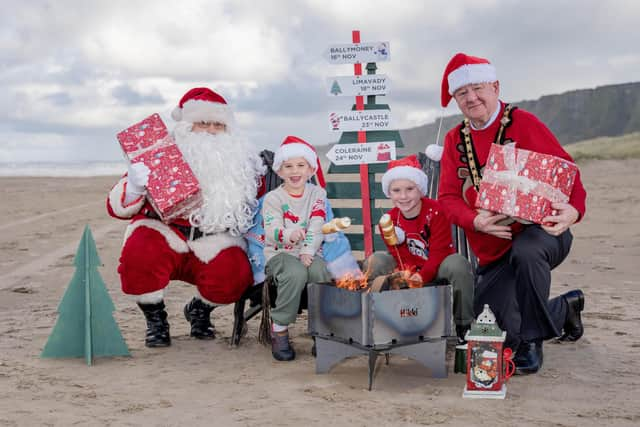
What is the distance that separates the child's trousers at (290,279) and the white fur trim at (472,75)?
1328mm

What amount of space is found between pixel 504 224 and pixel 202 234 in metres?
1.97

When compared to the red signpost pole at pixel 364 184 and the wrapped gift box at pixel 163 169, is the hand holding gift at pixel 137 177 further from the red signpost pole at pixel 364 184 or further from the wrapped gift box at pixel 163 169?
the red signpost pole at pixel 364 184

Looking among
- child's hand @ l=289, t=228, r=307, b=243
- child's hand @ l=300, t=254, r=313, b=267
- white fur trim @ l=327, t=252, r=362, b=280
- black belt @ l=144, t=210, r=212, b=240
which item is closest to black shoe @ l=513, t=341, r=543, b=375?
white fur trim @ l=327, t=252, r=362, b=280

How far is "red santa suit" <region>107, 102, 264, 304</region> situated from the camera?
4.84 metres

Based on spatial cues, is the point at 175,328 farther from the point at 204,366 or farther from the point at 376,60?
the point at 376,60

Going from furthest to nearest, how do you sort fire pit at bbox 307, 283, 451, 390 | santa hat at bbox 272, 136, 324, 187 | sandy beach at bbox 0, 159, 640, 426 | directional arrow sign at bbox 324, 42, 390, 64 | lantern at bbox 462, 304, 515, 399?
directional arrow sign at bbox 324, 42, 390, 64
santa hat at bbox 272, 136, 324, 187
fire pit at bbox 307, 283, 451, 390
lantern at bbox 462, 304, 515, 399
sandy beach at bbox 0, 159, 640, 426

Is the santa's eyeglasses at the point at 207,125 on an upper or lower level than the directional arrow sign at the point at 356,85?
lower

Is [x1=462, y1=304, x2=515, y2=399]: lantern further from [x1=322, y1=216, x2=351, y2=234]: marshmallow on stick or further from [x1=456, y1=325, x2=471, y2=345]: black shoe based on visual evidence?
[x1=322, y1=216, x2=351, y2=234]: marshmallow on stick

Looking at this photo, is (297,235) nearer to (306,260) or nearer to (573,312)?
(306,260)

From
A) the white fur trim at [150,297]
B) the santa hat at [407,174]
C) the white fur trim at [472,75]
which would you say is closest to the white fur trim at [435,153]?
the santa hat at [407,174]

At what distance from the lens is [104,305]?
15.6ft

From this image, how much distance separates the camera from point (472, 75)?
432cm

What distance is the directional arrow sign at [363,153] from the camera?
7660 mm

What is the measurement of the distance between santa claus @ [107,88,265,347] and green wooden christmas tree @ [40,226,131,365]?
0.60 feet
